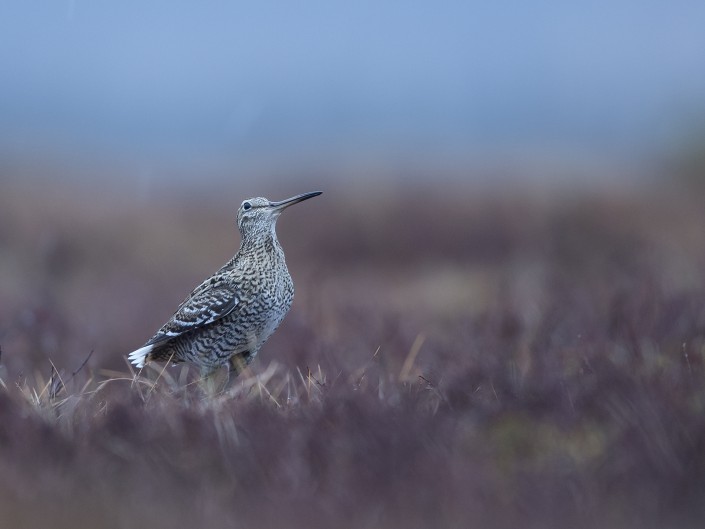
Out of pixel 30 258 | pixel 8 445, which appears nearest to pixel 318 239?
pixel 30 258

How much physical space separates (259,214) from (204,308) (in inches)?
37.5

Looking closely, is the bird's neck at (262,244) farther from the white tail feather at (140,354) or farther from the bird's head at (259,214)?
the white tail feather at (140,354)

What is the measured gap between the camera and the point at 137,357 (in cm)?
724

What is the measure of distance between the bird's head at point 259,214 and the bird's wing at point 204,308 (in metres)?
0.59

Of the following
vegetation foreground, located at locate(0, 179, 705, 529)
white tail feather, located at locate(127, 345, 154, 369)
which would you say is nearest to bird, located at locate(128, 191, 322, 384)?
white tail feather, located at locate(127, 345, 154, 369)

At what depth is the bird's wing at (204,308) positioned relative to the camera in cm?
690

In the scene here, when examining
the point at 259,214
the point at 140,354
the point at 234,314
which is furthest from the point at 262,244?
the point at 140,354

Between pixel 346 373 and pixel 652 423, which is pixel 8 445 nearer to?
pixel 346 373

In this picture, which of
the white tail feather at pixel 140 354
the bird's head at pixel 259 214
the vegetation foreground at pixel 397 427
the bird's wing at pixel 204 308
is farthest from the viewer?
the bird's head at pixel 259 214

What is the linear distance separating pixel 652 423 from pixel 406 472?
3.14ft

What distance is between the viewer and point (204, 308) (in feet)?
22.7

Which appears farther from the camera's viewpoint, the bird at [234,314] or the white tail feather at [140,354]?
the white tail feather at [140,354]

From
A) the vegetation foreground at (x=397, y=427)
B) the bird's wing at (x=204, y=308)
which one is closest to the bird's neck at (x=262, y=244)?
the bird's wing at (x=204, y=308)

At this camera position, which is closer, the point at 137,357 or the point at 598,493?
the point at 598,493
